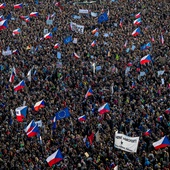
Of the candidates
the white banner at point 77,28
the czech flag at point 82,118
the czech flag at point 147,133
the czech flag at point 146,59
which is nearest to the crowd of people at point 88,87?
the czech flag at point 147,133

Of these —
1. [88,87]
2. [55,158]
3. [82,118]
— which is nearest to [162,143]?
[55,158]

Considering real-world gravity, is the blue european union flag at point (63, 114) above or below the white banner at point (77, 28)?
above

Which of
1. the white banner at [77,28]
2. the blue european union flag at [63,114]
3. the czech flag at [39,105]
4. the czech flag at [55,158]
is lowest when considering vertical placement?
the white banner at [77,28]

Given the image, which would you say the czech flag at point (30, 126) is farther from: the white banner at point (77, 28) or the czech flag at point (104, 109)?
the white banner at point (77, 28)

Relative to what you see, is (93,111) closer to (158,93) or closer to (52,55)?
(158,93)

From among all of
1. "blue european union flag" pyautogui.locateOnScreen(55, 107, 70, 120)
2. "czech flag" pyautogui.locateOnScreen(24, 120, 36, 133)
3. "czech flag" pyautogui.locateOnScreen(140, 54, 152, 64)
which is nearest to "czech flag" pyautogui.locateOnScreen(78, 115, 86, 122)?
"blue european union flag" pyautogui.locateOnScreen(55, 107, 70, 120)

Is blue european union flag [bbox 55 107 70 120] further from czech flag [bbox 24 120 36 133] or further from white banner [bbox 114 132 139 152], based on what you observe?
white banner [bbox 114 132 139 152]

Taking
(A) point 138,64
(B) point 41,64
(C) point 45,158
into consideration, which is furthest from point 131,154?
(B) point 41,64
